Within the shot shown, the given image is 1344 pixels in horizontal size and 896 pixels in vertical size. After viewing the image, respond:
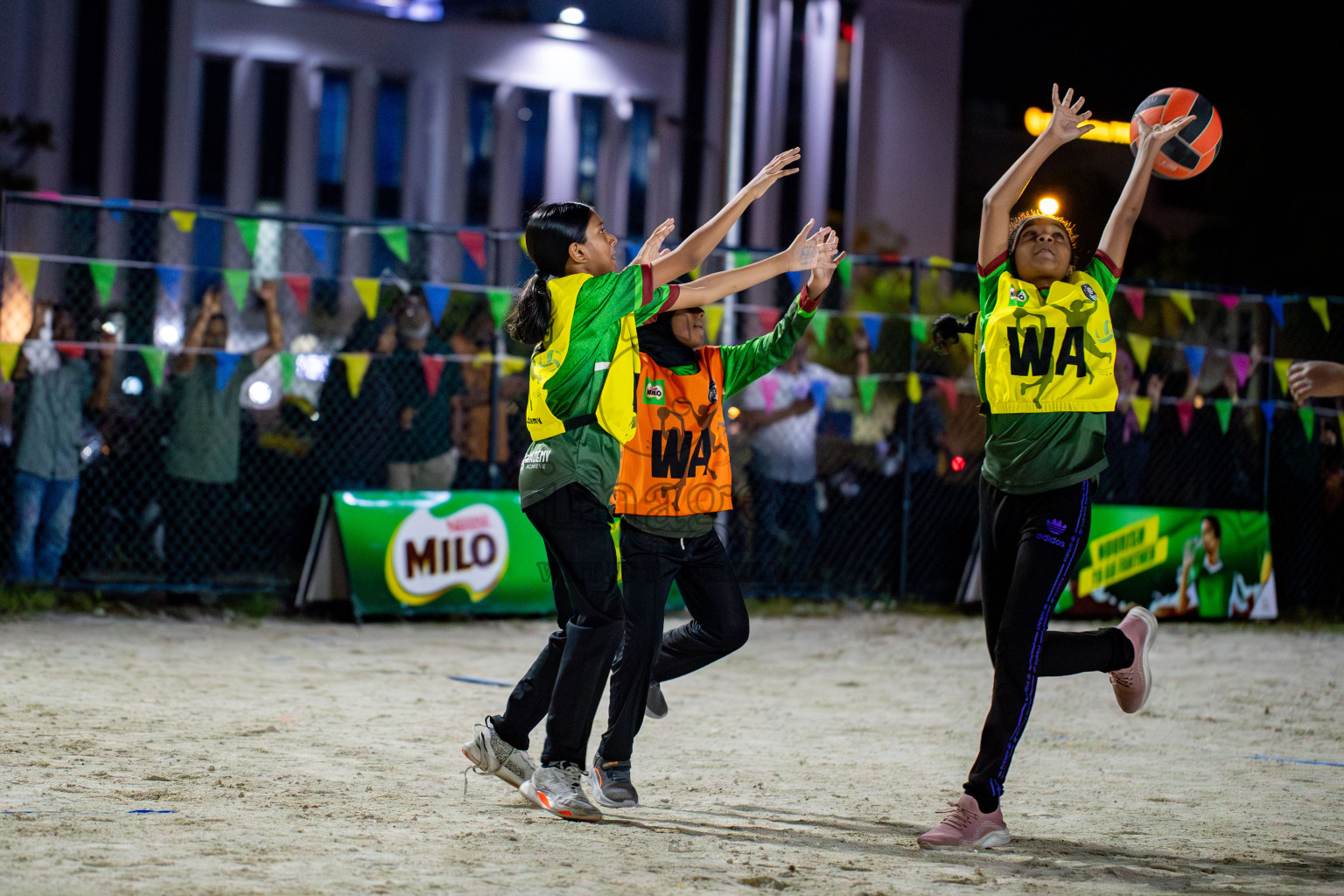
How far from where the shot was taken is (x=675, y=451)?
4.73m

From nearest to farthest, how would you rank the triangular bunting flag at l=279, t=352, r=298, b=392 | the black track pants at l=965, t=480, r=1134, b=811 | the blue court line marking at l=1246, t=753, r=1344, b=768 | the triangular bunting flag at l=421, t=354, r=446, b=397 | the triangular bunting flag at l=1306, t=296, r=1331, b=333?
the black track pants at l=965, t=480, r=1134, b=811
the blue court line marking at l=1246, t=753, r=1344, b=768
the triangular bunting flag at l=279, t=352, r=298, b=392
the triangular bunting flag at l=421, t=354, r=446, b=397
the triangular bunting flag at l=1306, t=296, r=1331, b=333

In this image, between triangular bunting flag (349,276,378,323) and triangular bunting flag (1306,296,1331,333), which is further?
triangular bunting flag (1306,296,1331,333)

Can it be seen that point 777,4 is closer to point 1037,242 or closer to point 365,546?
point 365,546

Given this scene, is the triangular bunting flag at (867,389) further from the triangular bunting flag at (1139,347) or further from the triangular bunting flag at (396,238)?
the triangular bunting flag at (396,238)

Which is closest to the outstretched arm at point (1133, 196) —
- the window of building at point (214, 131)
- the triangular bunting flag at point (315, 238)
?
the triangular bunting flag at point (315, 238)

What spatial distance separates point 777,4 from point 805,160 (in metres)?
3.59

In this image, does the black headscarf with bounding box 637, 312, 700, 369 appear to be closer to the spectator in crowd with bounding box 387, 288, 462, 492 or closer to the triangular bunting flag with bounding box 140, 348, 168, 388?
the spectator in crowd with bounding box 387, 288, 462, 492

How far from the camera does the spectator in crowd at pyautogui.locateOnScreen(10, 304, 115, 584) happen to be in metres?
9.23

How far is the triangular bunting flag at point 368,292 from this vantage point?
9578 mm

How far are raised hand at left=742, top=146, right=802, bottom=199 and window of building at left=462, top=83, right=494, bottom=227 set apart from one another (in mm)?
29033

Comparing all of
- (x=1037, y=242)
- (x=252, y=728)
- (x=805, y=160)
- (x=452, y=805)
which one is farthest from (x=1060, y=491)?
(x=805, y=160)

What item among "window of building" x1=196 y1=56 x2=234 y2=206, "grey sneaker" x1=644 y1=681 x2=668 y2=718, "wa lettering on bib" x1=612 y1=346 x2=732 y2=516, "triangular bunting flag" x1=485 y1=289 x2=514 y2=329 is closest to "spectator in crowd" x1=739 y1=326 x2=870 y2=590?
"triangular bunting flag" x1=485 y1=289 x2=514 y2=329

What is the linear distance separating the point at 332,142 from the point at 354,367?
78.5 ft

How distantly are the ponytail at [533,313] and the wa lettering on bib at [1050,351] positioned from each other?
1.45 meters
